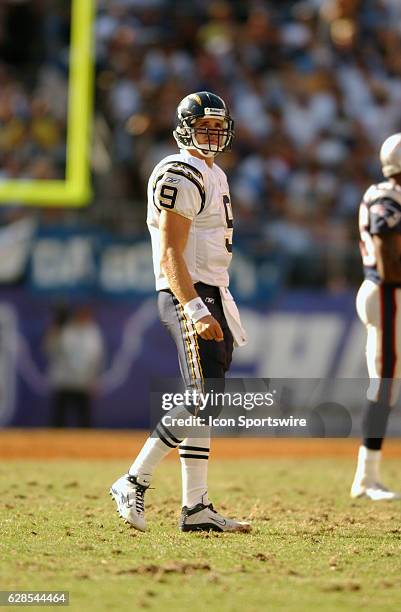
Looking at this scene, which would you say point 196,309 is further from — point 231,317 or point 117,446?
point 117,446

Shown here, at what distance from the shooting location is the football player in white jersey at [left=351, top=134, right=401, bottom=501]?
6.94 meters

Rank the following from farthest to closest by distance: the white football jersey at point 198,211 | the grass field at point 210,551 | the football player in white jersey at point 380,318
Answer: the football player in white jersey at point 380,318 → the white football jersey at point 198,211 → the grass field at point 210,551

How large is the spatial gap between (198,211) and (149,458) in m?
1.25

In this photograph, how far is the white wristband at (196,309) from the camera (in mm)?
5281

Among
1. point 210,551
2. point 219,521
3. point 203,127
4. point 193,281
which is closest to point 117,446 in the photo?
point 219,521

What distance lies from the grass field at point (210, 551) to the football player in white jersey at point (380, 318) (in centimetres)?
31

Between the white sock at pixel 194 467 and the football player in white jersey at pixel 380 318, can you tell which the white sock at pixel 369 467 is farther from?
the white sock at pixel 194 467

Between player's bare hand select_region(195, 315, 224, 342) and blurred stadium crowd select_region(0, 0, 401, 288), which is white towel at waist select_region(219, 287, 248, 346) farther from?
blurred stadium crowd select_region(0, 0, 401, 288)

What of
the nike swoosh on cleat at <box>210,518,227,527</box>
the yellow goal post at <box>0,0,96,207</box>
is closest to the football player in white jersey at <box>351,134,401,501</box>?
the nike swoosh on cleat at <box>210,518,227,527</box>

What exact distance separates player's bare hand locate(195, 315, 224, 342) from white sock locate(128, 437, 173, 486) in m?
0.60

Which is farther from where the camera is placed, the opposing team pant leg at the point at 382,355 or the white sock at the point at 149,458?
the opposing team pant leg at the point at 382,355

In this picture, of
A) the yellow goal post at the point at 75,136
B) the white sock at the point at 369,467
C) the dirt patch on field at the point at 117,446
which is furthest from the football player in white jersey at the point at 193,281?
the yellow goal post at the point at 75,136

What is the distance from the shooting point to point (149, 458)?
5.49 m

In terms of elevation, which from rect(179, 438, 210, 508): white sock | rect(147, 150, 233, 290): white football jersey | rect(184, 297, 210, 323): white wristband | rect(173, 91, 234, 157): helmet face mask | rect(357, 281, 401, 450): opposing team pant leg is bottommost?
rect(179, 438, 210, 508): white sock
